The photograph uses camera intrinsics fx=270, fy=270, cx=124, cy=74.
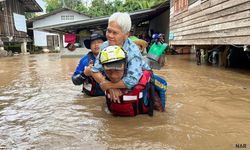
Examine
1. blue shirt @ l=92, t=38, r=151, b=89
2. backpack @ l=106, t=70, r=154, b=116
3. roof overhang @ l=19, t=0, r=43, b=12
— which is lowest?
backpack @ l=106, t=70, r=154, b=116

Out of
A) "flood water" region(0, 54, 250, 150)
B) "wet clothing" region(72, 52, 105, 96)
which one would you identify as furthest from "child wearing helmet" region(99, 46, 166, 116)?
"wet clothing" region(72, 52, 105, 96)

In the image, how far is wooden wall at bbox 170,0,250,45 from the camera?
6.50 metres

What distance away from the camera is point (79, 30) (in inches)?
782

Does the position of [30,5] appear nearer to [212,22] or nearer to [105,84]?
[212,22]

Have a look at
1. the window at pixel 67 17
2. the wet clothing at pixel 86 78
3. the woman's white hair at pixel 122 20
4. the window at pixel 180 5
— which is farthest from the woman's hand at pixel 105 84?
the window at pixel 67 17

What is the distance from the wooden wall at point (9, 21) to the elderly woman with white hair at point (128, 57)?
70.3ft

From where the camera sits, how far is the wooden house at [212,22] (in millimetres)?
6523

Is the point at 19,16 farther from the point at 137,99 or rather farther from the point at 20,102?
the point at 137,99

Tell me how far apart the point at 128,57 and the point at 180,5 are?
1005 centimetres

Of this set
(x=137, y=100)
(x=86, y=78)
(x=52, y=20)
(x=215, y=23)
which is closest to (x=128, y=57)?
(x=137, y=100)

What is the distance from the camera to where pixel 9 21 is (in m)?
24.4

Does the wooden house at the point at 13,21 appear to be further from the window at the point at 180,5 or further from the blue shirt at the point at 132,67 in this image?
the blue shirt at the point at 132,67

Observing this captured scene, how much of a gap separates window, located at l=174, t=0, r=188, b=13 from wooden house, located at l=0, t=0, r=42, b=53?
15.3 meters

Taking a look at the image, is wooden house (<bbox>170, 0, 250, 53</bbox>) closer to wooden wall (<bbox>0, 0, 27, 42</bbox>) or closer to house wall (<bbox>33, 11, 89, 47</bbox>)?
wooden wall (<bbox>0, 0, 27, 42</bbox>)
